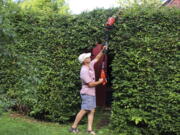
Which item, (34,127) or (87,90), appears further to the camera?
(34,127)

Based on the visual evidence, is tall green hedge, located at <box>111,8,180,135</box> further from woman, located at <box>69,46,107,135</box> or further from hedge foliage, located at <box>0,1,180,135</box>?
woman, located at <box>69,46,107,135</box>

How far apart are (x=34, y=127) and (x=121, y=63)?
226 centimetres

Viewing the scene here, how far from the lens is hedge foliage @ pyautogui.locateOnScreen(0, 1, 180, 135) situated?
501 centimetres

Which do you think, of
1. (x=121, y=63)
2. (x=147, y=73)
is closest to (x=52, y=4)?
(x=121, y=63)

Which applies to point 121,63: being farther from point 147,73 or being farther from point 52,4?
point 52,4

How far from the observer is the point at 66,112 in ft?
19.6

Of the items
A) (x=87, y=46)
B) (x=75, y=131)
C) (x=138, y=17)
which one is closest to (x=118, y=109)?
(x=75, y=131)

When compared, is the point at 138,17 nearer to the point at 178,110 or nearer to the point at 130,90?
the point at 130,90

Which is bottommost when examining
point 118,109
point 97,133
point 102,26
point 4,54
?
point 97,133

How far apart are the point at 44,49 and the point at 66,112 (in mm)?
1586

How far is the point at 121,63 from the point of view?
5332 millimetres

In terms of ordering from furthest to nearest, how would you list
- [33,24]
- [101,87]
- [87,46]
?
1. [101,87]
2. [33,24]
3. [87,46]

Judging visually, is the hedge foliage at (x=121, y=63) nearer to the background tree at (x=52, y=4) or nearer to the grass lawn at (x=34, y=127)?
the grass lawn at (x=34, y=127)

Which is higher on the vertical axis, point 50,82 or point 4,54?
point 4,54
